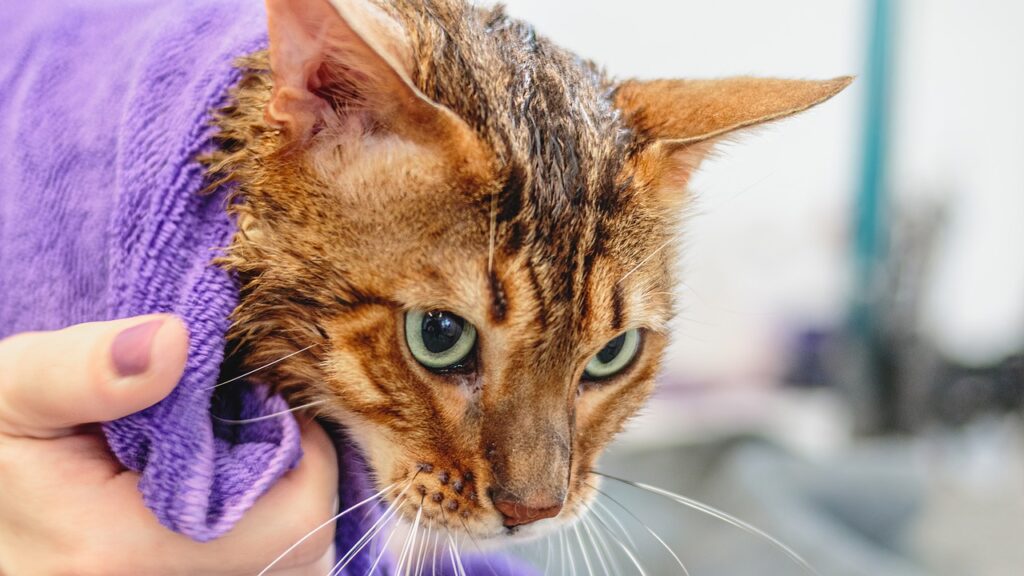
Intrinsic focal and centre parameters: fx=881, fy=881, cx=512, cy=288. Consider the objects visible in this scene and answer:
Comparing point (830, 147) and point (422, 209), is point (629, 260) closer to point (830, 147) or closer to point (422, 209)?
point (422, 209)

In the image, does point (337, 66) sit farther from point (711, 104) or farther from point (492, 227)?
point (711, 104)

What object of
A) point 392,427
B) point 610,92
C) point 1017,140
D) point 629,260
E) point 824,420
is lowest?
point 824,420

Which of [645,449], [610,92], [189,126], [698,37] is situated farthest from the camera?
[645,449]

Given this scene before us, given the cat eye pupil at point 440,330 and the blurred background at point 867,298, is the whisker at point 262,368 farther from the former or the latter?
the blurred background at point 867,298

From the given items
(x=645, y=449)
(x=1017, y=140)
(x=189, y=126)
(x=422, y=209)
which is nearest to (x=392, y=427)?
(x=422, y=209)

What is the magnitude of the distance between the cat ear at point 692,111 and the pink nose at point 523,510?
302mm

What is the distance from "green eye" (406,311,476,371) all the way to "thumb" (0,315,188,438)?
6.9 inches

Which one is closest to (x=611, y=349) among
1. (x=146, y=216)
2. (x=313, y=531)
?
(x=313, y=531)

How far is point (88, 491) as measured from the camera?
27.5 inches

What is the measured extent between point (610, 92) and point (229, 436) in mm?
470

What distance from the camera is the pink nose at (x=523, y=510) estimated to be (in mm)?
745

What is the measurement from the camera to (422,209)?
69cm

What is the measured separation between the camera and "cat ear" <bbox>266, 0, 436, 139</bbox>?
0.59 m

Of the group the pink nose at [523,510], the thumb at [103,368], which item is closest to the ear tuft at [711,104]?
the pink nose at [523,510]
